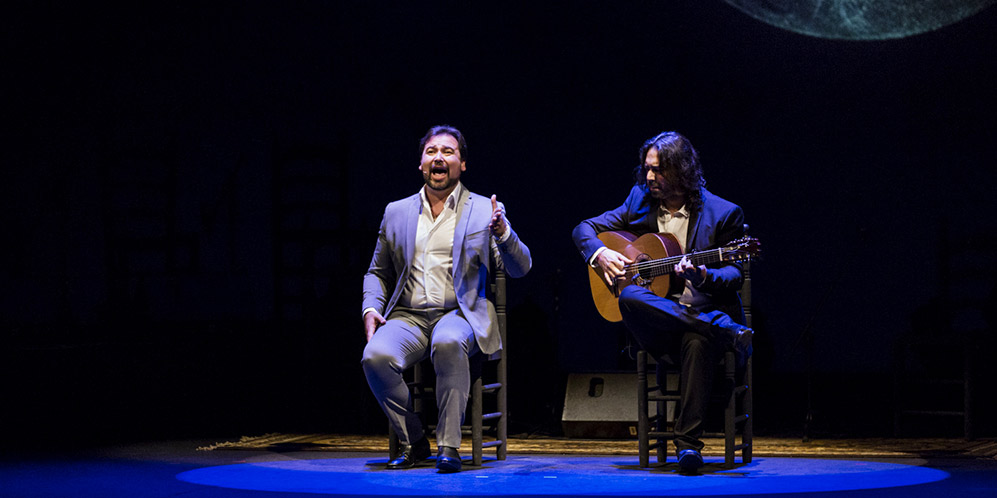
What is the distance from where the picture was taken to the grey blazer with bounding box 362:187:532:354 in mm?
3521

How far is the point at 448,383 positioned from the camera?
3.36 metres

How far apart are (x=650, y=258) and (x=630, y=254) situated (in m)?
0.08

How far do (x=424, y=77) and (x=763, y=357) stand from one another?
9.03 feet

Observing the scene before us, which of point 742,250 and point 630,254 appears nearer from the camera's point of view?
point 742,250

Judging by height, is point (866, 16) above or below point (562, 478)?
above

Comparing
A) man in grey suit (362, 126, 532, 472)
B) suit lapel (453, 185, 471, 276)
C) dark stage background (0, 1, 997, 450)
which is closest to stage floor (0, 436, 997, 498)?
man in grey suit (362, 126, 532, 472)

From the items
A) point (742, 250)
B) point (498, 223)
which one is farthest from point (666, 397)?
point (498, 223)

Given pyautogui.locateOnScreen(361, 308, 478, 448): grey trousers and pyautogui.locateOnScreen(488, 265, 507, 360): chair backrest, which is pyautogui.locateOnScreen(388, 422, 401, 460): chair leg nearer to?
pyautogui.locateOnScreen(361, 308, 478, 448): grey trousers

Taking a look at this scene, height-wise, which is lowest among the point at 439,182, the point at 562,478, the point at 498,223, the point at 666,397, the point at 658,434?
the point at 562,478

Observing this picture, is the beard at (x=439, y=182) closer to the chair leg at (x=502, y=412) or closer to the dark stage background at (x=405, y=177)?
the chair leg at (x=502, y=412)

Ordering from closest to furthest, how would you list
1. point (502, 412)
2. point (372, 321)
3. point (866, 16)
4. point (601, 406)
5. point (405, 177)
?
point (372, 321) < point (502, 412) < point (601, 406) < point (866, 16) < point (405, 177)

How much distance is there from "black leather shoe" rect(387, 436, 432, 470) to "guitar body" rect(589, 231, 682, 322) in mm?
733

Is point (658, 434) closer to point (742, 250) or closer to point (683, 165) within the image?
point (742, 250)

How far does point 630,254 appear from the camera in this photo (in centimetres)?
347
